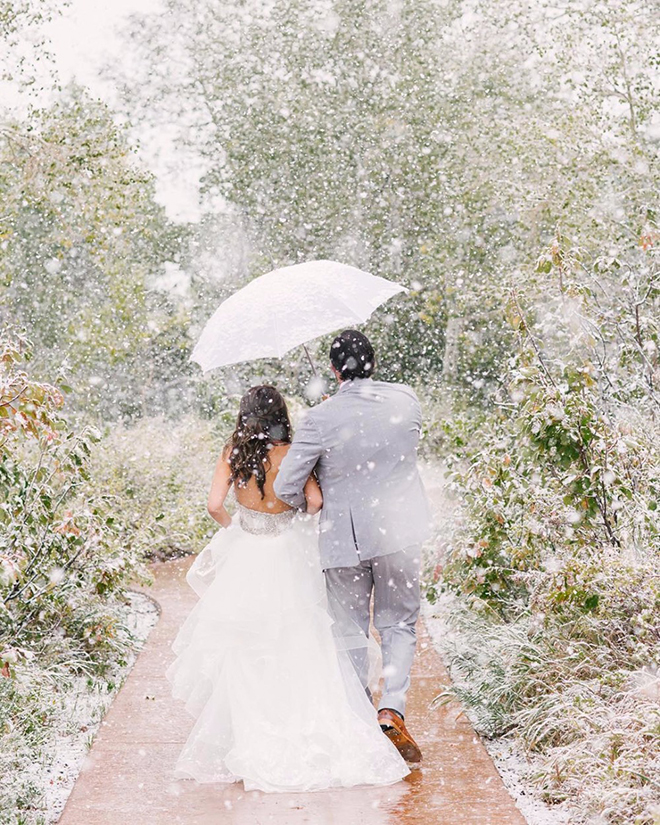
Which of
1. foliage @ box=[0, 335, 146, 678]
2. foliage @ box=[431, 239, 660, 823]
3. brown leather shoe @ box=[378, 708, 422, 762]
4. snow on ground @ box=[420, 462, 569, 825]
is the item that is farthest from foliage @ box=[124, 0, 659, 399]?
brown leather shoe @ box=[378, 708, 422, 762]

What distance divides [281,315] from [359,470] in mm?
824

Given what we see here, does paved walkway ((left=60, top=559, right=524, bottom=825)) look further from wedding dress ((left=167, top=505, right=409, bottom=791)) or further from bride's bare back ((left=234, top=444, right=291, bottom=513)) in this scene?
bride's bare back ((left=234, top=444, right=291, bottom=513))

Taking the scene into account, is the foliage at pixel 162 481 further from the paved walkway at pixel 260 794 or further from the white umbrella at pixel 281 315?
the white umbrella at pixel 281 315

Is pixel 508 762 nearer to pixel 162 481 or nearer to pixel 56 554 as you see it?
pixel 56 554

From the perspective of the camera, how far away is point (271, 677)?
4.56 m

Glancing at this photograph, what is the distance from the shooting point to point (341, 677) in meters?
4.58

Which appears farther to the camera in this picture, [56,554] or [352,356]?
[56,554]

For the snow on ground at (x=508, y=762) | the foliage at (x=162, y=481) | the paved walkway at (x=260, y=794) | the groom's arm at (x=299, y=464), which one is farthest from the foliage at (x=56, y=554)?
the foliage at (x=162, y=481)

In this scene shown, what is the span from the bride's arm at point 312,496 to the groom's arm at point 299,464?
6 centimetres

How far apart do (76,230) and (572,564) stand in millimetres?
13428

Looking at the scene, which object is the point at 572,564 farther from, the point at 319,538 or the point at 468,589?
the point at 468,589

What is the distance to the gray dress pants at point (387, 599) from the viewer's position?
472 cm

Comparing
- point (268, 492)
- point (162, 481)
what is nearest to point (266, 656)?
point (268, 492)

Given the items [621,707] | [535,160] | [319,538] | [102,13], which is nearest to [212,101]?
[102,13]
